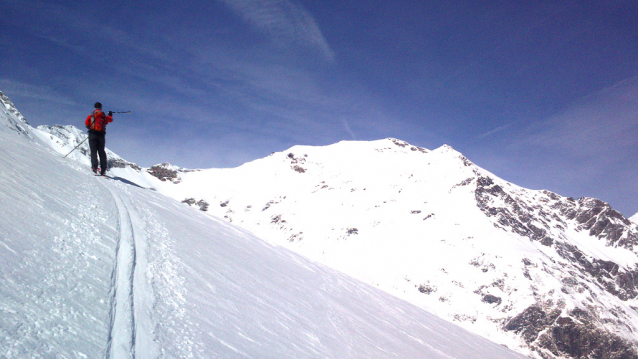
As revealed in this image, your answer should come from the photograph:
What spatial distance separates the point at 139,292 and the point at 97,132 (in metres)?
9.29

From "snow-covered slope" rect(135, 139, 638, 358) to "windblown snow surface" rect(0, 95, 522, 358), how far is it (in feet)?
82.1

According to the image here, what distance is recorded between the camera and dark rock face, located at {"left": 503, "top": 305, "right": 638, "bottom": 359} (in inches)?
2261

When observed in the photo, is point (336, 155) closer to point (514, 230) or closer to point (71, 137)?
point (514, 230)


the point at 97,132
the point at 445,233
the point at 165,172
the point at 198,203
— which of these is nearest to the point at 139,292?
the point at 97,132

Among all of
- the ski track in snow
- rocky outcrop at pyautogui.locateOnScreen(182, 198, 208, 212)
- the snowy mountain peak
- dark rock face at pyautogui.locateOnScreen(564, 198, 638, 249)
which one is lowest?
rocky outcrop at pyautogui.locateOnScreen(182, 198, 208, 212)

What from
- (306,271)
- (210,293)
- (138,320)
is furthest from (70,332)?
(306,271)

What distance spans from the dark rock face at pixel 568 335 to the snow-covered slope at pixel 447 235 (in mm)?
186

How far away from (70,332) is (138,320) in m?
0.71

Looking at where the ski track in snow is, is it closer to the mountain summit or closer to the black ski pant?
the black ski pant

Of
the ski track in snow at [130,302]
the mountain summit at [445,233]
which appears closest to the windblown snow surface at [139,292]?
the ski track in snow at [130,302]

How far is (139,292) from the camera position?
3.39 metres

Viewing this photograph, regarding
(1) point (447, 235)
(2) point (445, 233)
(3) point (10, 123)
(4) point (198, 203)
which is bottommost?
(4) point (198, 203)

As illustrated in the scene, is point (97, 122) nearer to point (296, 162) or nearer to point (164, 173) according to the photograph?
point (296, 162)

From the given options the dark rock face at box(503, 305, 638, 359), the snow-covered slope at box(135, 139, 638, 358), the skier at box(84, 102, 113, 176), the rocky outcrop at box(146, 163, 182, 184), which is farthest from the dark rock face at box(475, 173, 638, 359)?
the rocky outcrop at box(146, 163, 182, 184)
